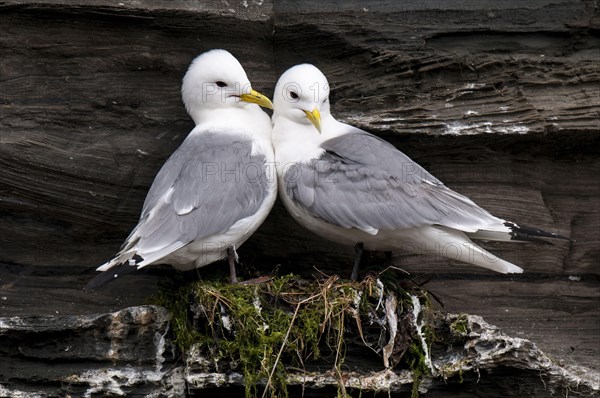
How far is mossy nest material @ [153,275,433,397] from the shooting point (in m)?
4.43

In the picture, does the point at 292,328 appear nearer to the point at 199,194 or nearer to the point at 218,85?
the point at 199,194

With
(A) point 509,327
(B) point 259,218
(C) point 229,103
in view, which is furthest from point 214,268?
(A) point 509,327

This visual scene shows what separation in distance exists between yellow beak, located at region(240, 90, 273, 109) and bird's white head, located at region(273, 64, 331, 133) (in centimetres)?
9

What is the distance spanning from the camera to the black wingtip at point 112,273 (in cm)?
427

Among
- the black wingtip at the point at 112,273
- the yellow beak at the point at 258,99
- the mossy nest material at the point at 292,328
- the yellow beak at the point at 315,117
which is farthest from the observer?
the yellow beak at the point at 258,99

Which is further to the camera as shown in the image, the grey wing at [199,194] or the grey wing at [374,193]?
the grey wing at [374,193]

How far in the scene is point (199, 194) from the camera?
464 centimetres

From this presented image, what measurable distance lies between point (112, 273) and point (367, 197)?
4.03 ft

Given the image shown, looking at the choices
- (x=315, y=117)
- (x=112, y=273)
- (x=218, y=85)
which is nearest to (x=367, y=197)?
(x=315, y=117)

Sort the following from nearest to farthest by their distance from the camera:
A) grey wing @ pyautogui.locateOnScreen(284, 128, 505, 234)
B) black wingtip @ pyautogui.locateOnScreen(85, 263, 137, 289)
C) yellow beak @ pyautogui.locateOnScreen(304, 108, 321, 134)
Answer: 1. black wingtip @ pyautogui.locateOnScreen(85, 263, 137, 289)
2. grey wing @ pyautogui.locateOnScreen(284, 128, 505, 234)
3. yellow beak @ pyautogui.locateOnScreen(304, 108, 321, 134)

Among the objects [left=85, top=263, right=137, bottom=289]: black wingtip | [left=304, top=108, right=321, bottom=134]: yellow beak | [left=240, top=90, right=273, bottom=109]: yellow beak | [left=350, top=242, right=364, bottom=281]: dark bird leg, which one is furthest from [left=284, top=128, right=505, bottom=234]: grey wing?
[left=85, top=263, right=137, bottom=289]: black wingtip

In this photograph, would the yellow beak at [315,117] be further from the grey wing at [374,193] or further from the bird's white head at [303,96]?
the grey wing at [374,193]

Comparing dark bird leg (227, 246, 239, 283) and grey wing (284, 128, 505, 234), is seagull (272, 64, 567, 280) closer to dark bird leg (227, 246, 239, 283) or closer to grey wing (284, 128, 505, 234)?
grey wing (284, 128, 505, 234)

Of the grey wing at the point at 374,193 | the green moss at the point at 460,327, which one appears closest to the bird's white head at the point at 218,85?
the grey wing at the point at 374,193
